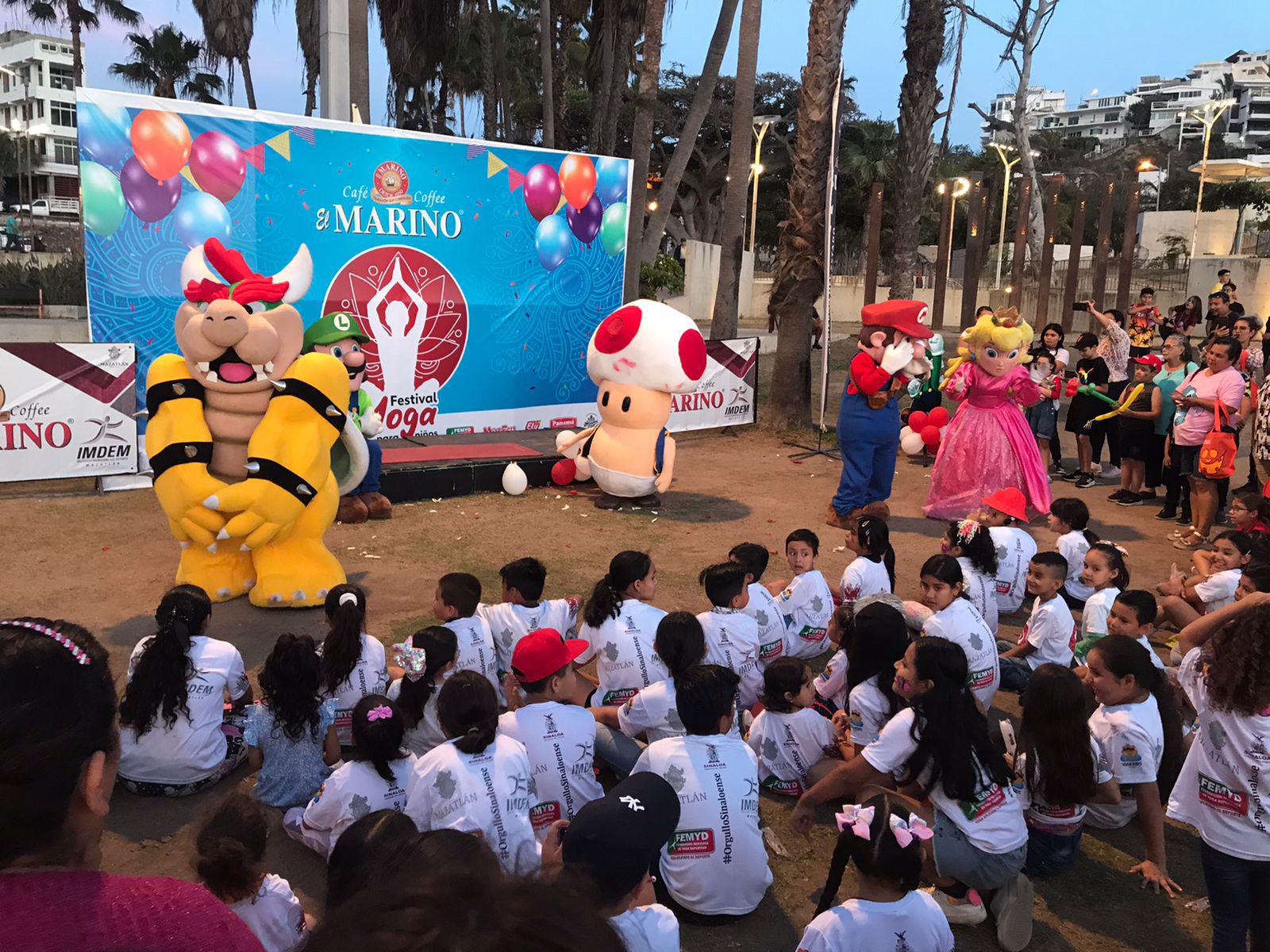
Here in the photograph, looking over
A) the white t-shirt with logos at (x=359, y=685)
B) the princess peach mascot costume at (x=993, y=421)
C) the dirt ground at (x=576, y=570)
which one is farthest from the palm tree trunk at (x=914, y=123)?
the white t-shirt with logos at (x=359, y=685)

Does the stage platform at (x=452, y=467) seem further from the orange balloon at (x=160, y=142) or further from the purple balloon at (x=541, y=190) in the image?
the orange balloon at (x=160, y=142)

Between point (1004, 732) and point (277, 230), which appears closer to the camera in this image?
point (1004, 732)

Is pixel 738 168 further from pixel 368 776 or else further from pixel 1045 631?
pixel 368 776

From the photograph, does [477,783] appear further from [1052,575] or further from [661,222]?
[661,222]

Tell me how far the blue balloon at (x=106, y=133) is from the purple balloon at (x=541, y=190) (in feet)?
15.0

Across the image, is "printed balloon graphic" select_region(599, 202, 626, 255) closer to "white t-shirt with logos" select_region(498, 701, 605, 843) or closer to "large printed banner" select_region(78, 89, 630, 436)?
"large printed banner" select_region(78, 89, 630, 436)

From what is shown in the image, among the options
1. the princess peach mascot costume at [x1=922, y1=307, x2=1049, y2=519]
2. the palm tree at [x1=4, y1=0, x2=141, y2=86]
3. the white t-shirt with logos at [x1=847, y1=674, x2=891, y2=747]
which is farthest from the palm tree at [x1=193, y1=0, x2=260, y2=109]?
the white t-shirt with logos at [x1=847, y1=674, x2=891, y2=747]

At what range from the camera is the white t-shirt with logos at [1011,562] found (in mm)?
6613

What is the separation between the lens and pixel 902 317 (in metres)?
8.63

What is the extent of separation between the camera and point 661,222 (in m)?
18.3

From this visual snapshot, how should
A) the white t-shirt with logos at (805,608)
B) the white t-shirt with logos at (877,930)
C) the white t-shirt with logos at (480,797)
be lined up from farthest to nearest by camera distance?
the white t-shirt with logos at (805,608) → the white t-shirt with logos at (480,797) → the white t-shirt with logos at (877,930)

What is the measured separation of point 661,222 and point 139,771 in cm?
1538

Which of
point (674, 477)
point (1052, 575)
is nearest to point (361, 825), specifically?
point (1052, 575)

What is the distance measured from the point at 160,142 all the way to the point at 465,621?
23.1 feet
